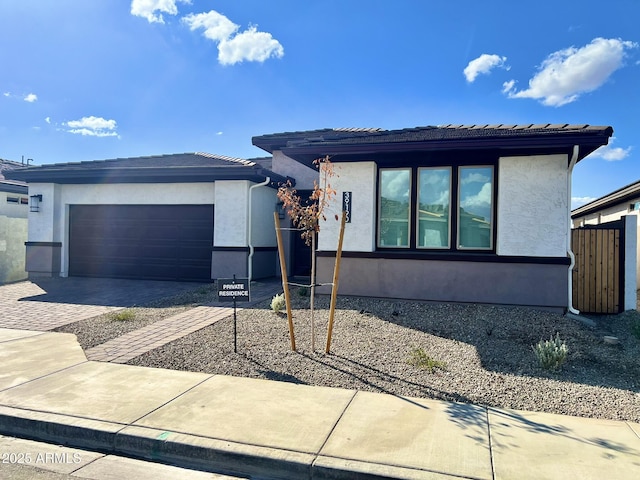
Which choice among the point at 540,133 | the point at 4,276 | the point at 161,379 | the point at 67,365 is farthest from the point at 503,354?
the point at 4,276

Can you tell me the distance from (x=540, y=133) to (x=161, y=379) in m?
7.57

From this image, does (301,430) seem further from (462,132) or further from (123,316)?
(462,132)

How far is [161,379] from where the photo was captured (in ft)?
17.1

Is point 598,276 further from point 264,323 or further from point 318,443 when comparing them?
point 318,443

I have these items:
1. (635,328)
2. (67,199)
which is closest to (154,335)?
(635,328)

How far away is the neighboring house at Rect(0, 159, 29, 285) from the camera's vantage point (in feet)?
47.8

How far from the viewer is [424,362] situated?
18.6ft

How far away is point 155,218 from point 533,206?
35.9 ft

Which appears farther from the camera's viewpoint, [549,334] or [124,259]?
[124,259]

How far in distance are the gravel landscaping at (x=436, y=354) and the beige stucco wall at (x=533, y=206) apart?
4.38 ft

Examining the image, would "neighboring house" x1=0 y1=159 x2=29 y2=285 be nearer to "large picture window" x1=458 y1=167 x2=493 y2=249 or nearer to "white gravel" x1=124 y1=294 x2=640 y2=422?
"white gravel" x1=124 y1=294 x2=640 y2=422

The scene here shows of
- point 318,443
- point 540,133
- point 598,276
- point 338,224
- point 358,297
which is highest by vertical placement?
point 540,133

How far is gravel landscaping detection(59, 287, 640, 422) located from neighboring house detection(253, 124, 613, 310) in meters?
0.59

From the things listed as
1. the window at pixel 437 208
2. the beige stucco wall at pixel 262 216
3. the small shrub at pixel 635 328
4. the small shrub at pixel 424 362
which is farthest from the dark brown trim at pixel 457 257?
the beige stucco wall at pixel 262 216
